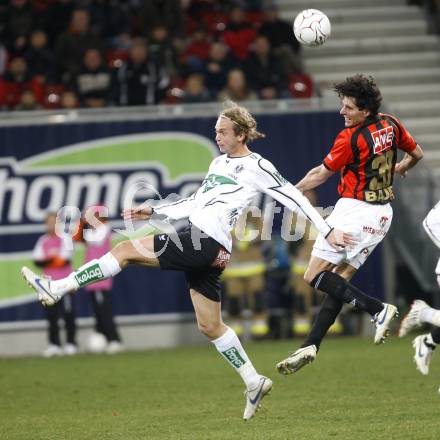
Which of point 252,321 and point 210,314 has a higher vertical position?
point 210,314

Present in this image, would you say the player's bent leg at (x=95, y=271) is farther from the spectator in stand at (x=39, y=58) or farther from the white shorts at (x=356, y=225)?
the spectator in stand at (x=39, y=58)

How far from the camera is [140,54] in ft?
57.4

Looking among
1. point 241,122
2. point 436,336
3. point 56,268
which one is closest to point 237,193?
point 241,122

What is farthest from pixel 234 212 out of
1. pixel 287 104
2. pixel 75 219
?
pixel 287 104

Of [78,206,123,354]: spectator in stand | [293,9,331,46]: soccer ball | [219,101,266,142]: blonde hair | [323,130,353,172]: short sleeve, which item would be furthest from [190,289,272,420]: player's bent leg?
[78,206,123,354]: spectator in stand

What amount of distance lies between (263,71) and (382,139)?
28.9 ft

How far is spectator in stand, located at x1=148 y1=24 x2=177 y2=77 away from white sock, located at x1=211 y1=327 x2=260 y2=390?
9.61 m

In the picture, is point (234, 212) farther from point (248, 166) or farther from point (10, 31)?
point (10, 31)

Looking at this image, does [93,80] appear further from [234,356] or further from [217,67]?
[234,356]

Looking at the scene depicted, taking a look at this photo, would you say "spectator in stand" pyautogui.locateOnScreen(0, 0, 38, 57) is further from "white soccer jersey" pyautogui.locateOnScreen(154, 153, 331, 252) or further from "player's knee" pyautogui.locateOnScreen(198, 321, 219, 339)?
"player's knee" pyautogui.locateOnScreen(198, 321, 219, 339)

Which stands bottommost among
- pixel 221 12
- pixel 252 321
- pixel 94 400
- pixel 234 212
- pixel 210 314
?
pixel 252 321

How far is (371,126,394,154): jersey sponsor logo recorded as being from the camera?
9531mm

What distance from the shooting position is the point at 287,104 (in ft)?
56.0

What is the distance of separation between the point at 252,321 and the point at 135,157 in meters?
3.03
